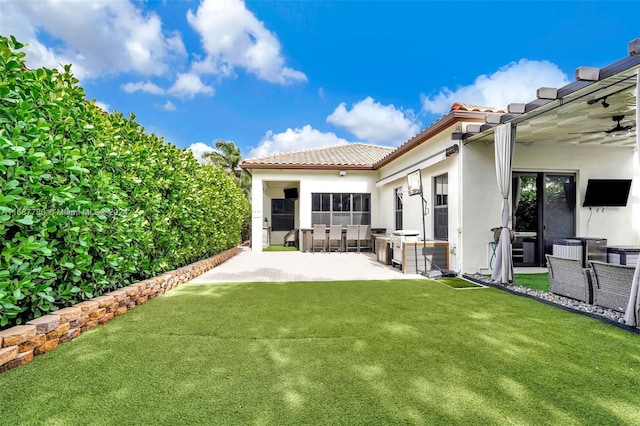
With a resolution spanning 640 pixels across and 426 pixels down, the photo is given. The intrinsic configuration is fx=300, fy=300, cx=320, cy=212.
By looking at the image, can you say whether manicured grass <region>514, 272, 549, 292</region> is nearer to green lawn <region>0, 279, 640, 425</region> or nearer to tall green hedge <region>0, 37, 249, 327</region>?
green lawn <region>0, 279, 640, 425</region>

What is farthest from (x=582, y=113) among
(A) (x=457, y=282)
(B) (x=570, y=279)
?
(A) (x=457, y=282)

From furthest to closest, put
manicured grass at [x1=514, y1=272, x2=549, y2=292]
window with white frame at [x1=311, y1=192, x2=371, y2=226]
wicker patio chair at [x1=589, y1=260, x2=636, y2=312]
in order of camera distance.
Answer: window with white frame at [x1=311, y1=192, x2=371, y2=226] → manicured grass at [x1=514, y1=272, x2=549, y2=292] → wicker patio chair at [x1=589, y1=260, x2=636, y2=312]

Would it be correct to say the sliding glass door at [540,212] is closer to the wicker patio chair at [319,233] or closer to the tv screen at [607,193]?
the tv screen at [607,193]

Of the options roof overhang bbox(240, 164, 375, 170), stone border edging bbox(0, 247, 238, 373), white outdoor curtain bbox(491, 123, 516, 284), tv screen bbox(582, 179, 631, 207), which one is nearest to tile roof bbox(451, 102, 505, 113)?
white outdoor curtain bbox(491, 123, 516, 284)

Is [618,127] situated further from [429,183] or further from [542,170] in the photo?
[429,183]

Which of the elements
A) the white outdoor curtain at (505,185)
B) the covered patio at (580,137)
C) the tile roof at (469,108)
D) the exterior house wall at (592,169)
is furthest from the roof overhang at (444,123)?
the exterior house wall at (592,169)

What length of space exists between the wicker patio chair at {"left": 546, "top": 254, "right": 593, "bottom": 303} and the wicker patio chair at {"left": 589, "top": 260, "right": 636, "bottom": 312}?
0.30 ft

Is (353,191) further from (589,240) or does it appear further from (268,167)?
(589,240)

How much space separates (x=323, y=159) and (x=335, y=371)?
1116 cm

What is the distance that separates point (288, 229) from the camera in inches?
597

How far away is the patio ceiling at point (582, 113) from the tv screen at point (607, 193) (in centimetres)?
91

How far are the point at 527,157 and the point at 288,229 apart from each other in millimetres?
10636

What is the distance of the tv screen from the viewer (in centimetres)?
706

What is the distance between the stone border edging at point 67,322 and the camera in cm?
232
